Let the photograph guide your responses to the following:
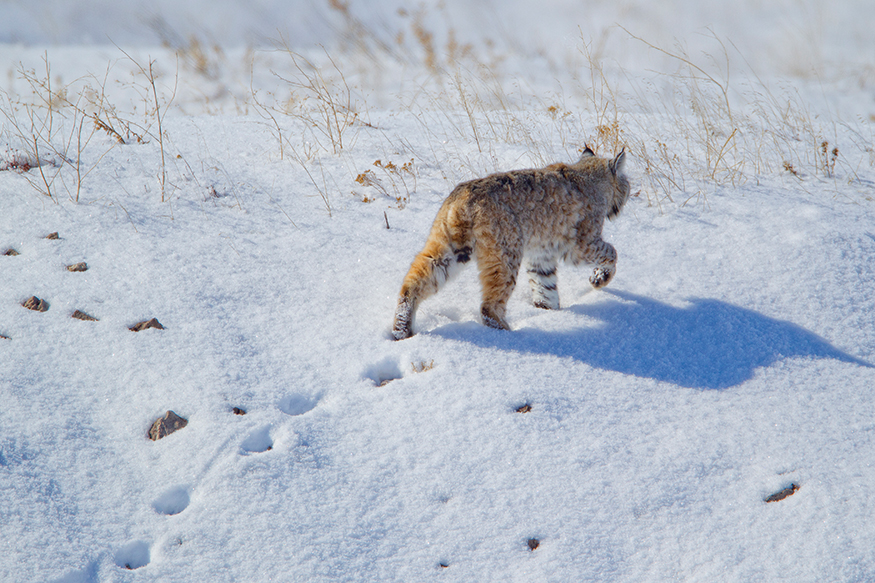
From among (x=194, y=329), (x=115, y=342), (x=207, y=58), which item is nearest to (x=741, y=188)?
(x=194, y=329)

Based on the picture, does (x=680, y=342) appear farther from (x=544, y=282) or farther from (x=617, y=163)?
(x=617, y=163)

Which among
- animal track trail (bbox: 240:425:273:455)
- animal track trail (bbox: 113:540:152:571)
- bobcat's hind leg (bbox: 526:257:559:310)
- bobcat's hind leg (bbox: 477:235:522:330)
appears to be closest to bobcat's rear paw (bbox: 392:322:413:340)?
bobcat's hind leg (bbox: 477:235:522:330)

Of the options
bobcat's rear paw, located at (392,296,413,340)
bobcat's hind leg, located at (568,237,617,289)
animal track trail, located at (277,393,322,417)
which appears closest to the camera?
animal track trail, located at (277,393,322,417)

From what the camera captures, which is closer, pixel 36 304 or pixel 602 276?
pixel 36 304

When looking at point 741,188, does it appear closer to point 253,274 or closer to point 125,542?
point 253,274

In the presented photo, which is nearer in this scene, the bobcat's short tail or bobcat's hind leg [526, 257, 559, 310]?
the bobcat's short tail

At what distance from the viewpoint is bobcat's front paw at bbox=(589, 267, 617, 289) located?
4.15m

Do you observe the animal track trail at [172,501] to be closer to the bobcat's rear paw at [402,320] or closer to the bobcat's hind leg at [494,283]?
the bobcat's rear paw at [402,320]

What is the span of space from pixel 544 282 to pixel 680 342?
105 centimetres

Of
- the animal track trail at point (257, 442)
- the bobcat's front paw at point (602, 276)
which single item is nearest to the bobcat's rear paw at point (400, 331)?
the animal track trail at point (257, 442)

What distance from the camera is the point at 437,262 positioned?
360 cm

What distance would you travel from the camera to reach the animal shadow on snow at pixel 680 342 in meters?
3.25

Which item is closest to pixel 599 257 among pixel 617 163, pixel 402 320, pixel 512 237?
pixel 512 237

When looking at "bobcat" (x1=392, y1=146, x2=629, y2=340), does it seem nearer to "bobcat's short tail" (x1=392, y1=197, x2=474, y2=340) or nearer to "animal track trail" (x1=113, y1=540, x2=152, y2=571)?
"bobcat's short tail" (x1=392, y1=197, x2=474, y2=340)
